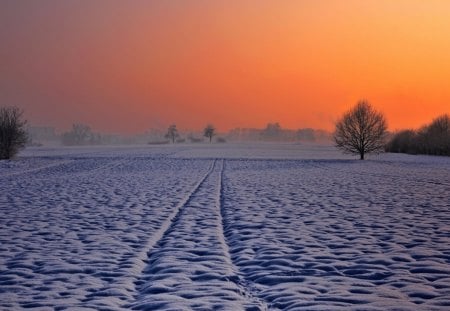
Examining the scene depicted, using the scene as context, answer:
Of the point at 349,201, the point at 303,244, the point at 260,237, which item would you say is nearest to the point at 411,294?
the point at 303,244

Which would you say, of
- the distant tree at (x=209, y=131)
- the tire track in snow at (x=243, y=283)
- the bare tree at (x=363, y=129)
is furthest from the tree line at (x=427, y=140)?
the distant tree at (x=209, y=131)

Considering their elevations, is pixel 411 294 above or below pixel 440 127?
below

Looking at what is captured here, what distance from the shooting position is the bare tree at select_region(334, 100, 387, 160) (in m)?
52.5

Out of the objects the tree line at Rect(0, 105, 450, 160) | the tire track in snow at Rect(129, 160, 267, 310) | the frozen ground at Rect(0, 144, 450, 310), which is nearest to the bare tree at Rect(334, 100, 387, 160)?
the tree line at Rect(0, 105, 450, 160)

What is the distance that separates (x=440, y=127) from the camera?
75.9 m

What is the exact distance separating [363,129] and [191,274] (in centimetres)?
5021

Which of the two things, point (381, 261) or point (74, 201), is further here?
point (74, 201)

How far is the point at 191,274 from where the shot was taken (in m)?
6.62

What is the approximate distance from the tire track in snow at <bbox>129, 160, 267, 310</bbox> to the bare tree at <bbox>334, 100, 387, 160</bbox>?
4612cm

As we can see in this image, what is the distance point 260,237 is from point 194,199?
6972mm

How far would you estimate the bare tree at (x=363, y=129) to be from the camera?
5247cm

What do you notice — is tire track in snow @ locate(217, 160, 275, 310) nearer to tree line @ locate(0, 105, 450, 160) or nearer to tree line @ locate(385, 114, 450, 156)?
tree line @ locate(0, 105, 450, 160)

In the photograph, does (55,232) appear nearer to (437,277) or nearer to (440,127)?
(437,277)

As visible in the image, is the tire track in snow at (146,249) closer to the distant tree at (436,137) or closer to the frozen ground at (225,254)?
the frozen ground at (225,254)
